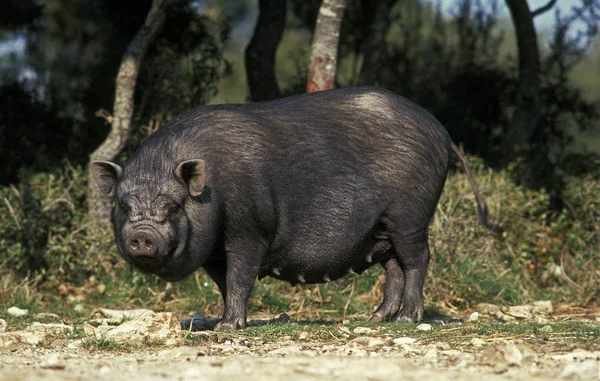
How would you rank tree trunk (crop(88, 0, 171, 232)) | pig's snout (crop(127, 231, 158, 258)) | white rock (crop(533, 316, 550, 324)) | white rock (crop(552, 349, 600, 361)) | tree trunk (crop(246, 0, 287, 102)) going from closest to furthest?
white rock (crop(552, 349, 600, 361))
pig's snout (crop(127, 231, 158, 258))
white rock (crop(533, 316, 550, 324))
tree trunk (crop(88, 0, 171, 232))
tree trunk (crop(246, 0, 287, 102))

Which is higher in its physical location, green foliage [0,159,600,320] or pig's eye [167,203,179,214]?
pig's eye [167,203,179,214]

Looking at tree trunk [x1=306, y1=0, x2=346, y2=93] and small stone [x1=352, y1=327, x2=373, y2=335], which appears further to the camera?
tree trunk [x1=306, y1=0, x2=346, y2=93]

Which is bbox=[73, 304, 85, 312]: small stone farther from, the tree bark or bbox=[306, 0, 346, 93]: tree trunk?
the tree bark

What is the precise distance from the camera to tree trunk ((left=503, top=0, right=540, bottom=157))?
1139 cm

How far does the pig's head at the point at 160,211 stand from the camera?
586 cm

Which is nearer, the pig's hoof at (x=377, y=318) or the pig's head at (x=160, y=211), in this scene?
the pig's head at (x=160, y=211)

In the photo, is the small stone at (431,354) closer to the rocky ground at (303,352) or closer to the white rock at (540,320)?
the rocky ground at (303,352)

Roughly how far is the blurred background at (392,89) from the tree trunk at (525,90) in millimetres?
16

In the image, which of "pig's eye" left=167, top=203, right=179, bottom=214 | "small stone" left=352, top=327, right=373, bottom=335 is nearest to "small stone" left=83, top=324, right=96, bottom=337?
"pig's eye" left=167, top=203, right=179, bottom=214

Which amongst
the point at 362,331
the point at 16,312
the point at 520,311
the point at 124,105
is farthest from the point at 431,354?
the point at 124,105

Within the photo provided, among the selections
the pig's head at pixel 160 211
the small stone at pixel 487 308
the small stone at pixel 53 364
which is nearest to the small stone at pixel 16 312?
the pig's head at pixel 160 211

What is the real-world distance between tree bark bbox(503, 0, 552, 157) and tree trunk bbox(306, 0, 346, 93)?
3.35 m

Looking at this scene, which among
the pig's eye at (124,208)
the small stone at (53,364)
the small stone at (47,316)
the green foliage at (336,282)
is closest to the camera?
the small stone at (53,364)

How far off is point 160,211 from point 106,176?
2.12ft
